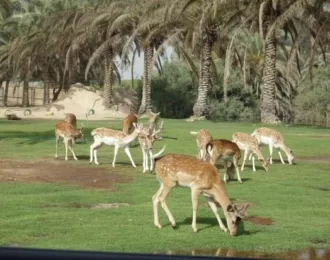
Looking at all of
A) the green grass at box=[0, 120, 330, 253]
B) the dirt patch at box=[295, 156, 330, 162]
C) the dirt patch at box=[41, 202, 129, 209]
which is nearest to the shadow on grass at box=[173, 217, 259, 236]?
the green grass at box=[0, 120, 330, 253]

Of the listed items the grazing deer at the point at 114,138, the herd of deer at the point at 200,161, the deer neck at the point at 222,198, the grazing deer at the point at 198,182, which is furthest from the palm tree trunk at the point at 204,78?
the deer neck at the point at 222,198

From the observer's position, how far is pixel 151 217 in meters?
12.3

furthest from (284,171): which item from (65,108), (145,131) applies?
(65,108)

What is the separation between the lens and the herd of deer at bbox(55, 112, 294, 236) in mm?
10891

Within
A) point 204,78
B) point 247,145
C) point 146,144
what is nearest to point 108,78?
point 204,78

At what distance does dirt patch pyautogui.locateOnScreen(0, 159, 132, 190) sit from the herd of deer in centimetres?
93

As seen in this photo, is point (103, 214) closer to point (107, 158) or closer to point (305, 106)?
point (107, 158)

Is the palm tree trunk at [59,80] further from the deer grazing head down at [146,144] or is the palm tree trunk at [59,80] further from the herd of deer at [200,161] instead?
the deer grazing head down at [146,144]

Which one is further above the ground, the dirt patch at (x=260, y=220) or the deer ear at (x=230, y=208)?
Answer: the deer ear at (x=230, y=208)

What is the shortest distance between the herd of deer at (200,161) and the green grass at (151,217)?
1.23ft

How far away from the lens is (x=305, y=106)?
199ft

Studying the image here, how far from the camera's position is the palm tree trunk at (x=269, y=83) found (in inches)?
1496

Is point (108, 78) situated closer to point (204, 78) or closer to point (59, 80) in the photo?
point (204, 78)

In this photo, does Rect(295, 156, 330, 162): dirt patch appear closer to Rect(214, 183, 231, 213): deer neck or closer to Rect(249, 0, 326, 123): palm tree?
Rect(249, 0, 326, 123): palm tree
